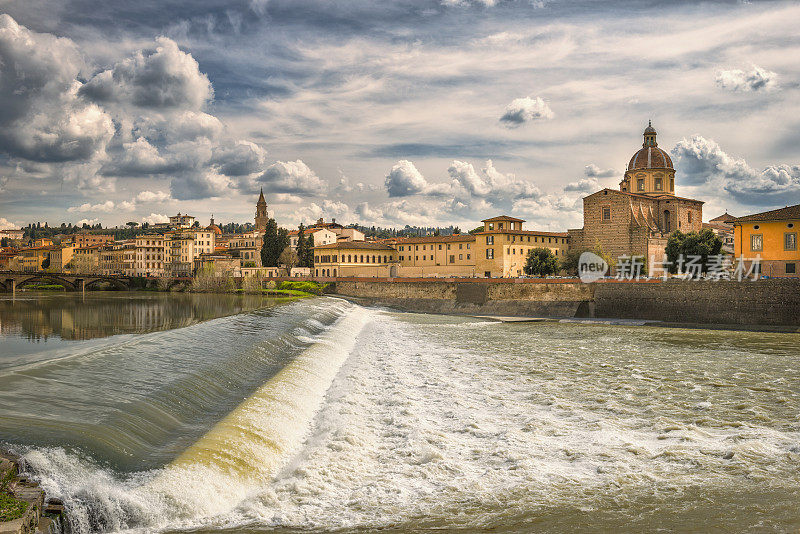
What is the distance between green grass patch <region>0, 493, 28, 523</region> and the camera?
488cm

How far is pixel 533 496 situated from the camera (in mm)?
7066

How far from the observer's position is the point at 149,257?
116188 millimetres

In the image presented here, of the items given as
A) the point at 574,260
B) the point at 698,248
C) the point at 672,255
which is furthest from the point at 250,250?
the point at 698,248

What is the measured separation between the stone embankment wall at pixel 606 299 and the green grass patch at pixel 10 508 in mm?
34844

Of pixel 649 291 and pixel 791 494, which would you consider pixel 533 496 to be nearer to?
pixel 791 494

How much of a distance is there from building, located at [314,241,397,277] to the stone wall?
118 ft

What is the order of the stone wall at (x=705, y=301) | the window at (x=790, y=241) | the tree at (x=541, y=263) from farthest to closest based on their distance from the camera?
the tree at (x=541, y=263) < the window at (x=790, y=241) < the stone wall at (x=705, y=301)

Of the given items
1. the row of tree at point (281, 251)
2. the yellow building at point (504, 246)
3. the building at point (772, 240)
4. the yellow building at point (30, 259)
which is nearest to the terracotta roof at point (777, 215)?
the building at point (772, 240)

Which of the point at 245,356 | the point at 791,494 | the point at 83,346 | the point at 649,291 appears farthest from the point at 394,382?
the point at 649,291

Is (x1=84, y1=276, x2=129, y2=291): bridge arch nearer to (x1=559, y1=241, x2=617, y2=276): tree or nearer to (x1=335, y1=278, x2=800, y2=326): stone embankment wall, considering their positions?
(x1=335, y1=278, x2=800, y2=326): stone embankment wall

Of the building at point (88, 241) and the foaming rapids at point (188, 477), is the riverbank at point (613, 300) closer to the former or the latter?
the foaming rapids at point (188, 477)

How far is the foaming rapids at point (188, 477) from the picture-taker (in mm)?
5906

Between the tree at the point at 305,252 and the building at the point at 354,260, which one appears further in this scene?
the tree at the point at 305,252

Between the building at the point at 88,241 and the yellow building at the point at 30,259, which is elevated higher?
the building at the point at 88,241
